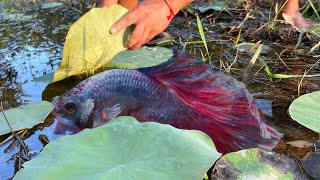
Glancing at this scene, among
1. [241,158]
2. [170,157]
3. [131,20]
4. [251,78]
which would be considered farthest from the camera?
[251,78]

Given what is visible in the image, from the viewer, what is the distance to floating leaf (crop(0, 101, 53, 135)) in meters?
1.41

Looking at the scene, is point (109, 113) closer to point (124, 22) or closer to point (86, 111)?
point (86, 111)

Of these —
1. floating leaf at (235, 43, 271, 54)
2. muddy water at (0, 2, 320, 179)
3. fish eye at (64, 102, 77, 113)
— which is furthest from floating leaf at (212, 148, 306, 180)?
floating leaf at (235, 43, 271, 54)

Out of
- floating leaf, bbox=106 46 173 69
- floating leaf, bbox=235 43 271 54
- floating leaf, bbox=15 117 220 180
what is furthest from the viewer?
floating leaf, bbox=235 43 271 54

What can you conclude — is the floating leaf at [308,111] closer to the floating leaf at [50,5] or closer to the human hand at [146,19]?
the human hand at [146,19]

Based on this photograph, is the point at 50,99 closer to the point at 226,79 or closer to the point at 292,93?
the point at 226,79

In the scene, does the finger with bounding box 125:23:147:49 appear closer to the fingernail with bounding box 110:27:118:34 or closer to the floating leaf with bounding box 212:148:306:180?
the fingernail with bounding box 110:27:118:34

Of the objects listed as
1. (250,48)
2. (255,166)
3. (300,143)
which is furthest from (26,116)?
(250,48)

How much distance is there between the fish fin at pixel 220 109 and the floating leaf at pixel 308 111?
88 mm

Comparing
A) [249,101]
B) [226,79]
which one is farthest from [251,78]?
[249,101]

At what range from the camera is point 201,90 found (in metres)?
1.52

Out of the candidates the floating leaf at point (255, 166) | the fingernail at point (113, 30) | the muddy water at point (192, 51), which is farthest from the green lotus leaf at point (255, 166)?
the fingernail at point (113, 30)

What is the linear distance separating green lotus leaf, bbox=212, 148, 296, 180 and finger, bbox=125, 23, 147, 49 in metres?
0.76

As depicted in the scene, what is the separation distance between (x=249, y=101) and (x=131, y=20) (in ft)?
1.96
